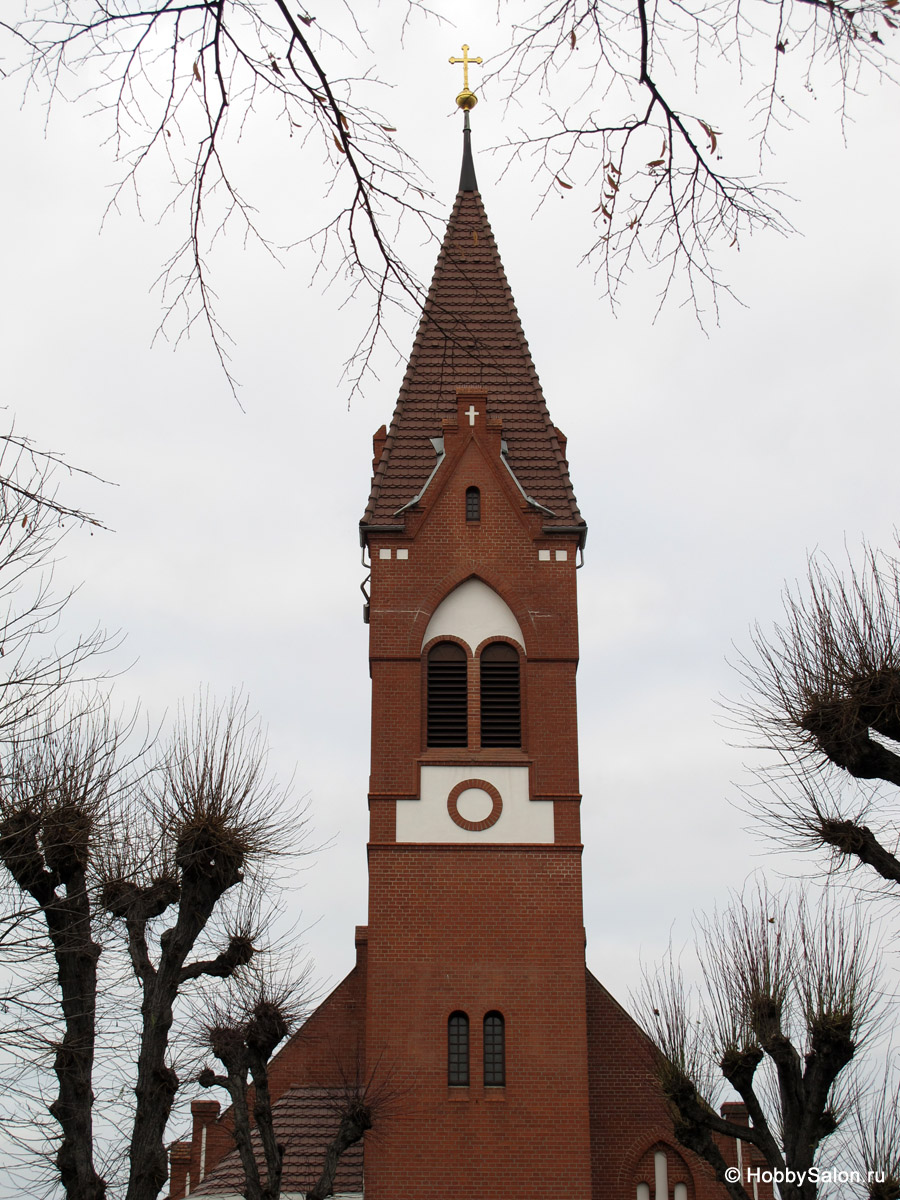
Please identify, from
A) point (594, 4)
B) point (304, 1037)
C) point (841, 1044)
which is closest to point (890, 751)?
point (841, 1044)

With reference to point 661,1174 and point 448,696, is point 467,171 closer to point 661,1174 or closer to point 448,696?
point 448,696

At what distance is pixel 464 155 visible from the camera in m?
29.0

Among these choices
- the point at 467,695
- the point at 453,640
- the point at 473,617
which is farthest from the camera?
the point at 473,617

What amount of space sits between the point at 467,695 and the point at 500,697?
528mm

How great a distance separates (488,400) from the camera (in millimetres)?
25422

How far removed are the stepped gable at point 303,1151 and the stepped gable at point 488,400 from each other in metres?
9.17

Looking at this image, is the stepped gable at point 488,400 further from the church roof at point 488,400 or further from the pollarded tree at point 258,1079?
the pollarded tree at point 258,1079

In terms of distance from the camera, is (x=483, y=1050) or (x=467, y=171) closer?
(x=483, y=1050)

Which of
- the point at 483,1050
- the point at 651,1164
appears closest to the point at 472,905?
the point at 483,1050

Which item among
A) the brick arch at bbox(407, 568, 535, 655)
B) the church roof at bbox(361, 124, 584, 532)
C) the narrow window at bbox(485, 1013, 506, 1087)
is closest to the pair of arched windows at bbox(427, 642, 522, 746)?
the brick arch at bbox(407, 568, 535, 655)

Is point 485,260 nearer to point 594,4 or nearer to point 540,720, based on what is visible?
point 540,720

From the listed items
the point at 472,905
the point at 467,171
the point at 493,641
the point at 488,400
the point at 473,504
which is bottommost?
the point at 472,905

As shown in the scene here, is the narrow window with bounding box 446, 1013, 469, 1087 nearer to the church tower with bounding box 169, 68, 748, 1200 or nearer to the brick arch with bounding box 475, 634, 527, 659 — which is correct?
the church tower with bounding box 169, 68, 748, 1200

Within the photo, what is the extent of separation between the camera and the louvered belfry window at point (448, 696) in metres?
22.4
